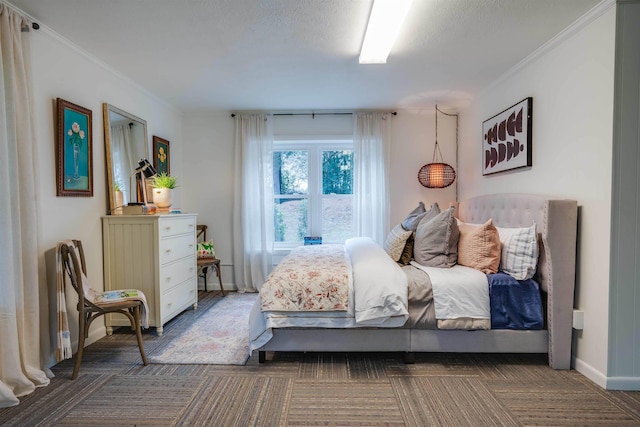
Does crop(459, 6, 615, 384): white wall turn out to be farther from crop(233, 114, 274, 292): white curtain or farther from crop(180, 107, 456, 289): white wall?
crop(233, 114, 274, 292): white curtain

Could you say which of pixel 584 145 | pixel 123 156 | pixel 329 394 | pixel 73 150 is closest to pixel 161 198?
pixel 123 156

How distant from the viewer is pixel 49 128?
2457 mm

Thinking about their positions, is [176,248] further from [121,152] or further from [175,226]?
[121,152]

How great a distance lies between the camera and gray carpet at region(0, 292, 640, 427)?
181 centimetres

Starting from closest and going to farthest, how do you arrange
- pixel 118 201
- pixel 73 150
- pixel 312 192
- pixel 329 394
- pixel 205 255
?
pixel 329 394
pixel 73 150
pixel 118 201
pixel 205 255
pixel 312 192

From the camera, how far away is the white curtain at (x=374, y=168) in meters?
4.39

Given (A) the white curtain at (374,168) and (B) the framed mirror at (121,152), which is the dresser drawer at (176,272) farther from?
(A) the white curtain at (374,168)

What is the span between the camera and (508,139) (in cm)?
315

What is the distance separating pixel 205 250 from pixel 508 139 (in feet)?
11.9

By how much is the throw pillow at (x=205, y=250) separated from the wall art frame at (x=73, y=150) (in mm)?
1571

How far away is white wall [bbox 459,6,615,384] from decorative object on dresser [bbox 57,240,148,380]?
3.07 m

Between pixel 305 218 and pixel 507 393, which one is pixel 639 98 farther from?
pixel 305 218

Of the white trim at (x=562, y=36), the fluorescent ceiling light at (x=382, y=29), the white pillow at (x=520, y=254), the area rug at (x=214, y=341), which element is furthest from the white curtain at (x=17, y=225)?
the white trim at (x=562, y=36)

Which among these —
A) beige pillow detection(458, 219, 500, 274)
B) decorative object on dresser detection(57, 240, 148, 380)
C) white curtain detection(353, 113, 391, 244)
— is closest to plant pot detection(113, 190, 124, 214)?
decorative object on dresser detection(57, 240, 148, 380)
